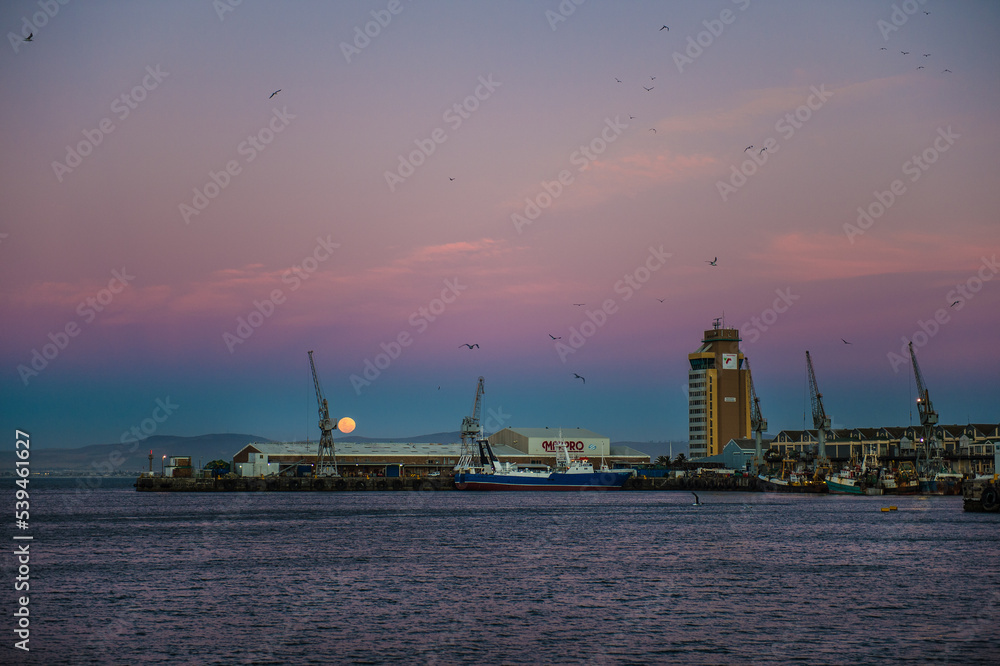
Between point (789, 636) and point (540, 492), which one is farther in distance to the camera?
point (540, 492)

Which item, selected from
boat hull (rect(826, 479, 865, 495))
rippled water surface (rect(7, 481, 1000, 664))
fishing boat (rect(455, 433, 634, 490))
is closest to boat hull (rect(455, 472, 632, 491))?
fishing boat (rect(455, 433, 634, 490))

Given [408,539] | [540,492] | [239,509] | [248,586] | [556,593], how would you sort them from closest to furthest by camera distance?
1. [556,593]
2. [248,586]
3. [408,539]
4. [239,509]
5. [540,492]

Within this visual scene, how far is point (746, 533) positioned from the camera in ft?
257

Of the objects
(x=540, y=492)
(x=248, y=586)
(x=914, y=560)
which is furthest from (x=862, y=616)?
(x=540, y=492)

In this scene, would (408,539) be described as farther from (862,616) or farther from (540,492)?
(540,492)

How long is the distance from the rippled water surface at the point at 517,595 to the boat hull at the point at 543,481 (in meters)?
97.9

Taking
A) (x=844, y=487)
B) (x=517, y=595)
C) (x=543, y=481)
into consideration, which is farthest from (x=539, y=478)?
(x=517, y=595)

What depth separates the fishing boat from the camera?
181500mm

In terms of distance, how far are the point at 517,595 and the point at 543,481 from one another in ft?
458

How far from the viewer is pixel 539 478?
182m

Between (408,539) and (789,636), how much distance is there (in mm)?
42068

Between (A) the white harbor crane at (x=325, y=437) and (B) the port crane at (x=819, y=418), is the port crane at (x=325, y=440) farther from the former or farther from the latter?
(B) the port crane at (x=819, y=418)

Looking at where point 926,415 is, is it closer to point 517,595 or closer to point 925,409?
point 925,409

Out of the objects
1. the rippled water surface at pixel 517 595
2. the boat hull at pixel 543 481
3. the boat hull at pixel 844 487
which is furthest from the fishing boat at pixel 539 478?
the rippled water surface at pixel 517 595
